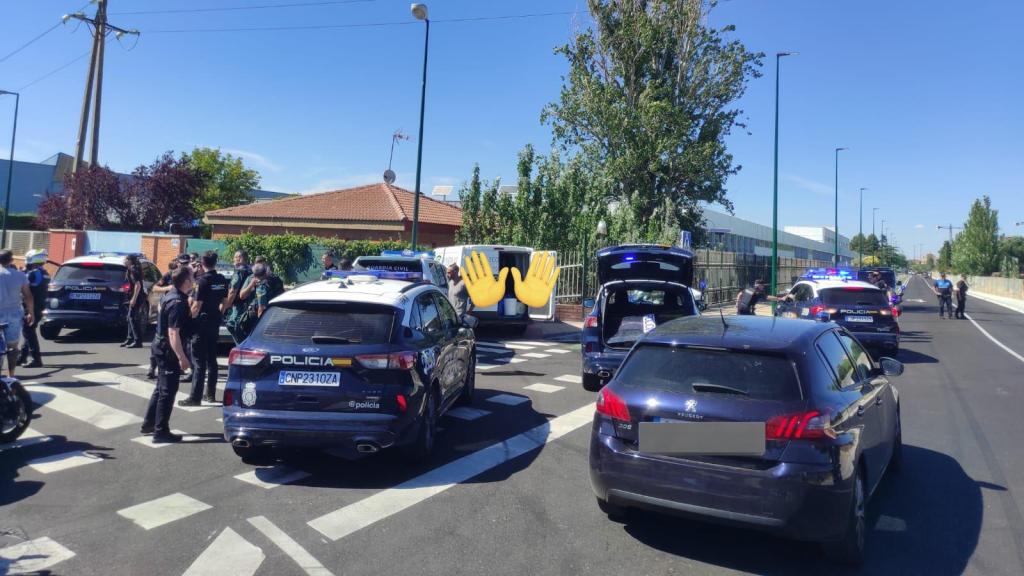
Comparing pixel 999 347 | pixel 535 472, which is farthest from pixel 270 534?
pixel 999 347

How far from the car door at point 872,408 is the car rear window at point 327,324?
3558 mm

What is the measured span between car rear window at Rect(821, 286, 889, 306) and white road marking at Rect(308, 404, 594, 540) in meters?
7.99

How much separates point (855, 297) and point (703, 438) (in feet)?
35.5

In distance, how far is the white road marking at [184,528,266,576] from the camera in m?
3.85

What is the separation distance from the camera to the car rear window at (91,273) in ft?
41.4

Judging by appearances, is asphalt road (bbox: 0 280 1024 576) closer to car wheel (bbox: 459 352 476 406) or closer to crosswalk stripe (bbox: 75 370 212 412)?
car wheel (bbox: 459 352 476 406)

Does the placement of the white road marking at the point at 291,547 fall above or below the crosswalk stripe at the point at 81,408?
below

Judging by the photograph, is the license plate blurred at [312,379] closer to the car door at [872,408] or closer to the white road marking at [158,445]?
the white road marking at [158,445]

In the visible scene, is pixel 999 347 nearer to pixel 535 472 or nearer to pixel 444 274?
pixel 444 274

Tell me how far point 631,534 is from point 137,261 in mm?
11415

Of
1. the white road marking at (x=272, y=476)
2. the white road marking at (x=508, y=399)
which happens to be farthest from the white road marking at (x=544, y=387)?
the white road marking at (x=272, y=476)

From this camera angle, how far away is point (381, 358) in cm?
541

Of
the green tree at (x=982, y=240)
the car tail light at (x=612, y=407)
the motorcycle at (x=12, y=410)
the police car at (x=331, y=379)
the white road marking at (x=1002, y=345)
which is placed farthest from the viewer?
the green tree at (x=982, y=240)

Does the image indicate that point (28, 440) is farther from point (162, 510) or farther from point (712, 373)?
point (712, 373)
